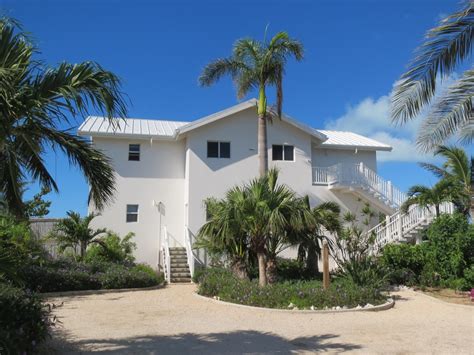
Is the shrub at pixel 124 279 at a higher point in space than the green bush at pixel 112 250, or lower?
lower

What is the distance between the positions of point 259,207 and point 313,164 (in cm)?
1189

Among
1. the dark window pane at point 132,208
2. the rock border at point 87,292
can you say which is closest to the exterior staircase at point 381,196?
the dark window pane at point 132,208

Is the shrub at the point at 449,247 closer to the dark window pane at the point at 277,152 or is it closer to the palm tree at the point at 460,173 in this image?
the palm tree at the point at 460,173

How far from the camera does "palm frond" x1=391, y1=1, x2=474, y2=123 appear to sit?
7305 mm

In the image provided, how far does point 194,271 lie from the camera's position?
18688 mm

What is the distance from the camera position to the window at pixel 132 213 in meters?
21.5

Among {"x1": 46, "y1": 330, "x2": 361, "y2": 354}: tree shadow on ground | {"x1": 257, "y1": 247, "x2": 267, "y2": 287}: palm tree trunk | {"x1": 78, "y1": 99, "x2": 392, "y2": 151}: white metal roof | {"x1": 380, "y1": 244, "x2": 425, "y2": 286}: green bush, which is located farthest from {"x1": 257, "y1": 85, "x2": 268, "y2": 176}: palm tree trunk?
{"x1": 46, "y1": 330, "x2": 361, "y2": 354}: tree shadow on ground

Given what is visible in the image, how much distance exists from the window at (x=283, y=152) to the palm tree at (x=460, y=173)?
7209mm

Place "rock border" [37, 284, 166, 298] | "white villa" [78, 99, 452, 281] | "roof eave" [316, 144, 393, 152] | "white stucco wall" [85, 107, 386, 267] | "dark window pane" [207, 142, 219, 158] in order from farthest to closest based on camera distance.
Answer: "roof eave" [316, 144, 393, 152] < "dark window pane" [207, 142, 219, 158] < "white stucco wall" [85, 107, 386, 267] < "white villa" [78, 99, 452, 281] < "rock border" [37, 284, 166, 298]

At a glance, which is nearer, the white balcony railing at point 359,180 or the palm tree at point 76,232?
the palm tree at point 76,232

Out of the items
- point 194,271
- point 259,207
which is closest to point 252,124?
point 194,271

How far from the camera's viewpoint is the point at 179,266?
63.4ft

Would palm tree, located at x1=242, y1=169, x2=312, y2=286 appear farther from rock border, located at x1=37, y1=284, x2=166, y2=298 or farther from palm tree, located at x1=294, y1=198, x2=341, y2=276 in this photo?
rock border, located at x1=37, y1=284, x2=166, y2=298

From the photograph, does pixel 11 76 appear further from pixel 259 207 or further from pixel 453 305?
pixel 453 305
